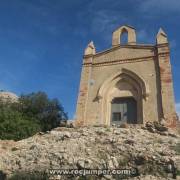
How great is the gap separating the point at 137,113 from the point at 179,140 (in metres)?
5.00

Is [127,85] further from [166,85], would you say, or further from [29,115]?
[29,115]

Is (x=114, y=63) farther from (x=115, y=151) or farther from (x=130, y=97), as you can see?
(x=115, y=151)

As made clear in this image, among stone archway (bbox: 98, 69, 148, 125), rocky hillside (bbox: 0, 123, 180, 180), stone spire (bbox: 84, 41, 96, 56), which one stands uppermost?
stone spire (bbox: 84, 41, 96, 56)

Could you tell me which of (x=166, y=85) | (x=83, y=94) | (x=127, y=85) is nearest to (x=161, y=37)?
(x=166, y=85)

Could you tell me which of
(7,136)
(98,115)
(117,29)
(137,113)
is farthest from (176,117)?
(7,136)

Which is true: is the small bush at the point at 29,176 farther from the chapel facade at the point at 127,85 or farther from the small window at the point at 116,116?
the small window at the point at 116,116

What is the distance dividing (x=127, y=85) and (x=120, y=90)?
2.07 feet

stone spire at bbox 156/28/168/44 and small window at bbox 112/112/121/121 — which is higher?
stone spire at bbox 156/28/168/44

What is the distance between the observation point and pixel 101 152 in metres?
12.2

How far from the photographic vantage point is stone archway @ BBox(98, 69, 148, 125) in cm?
1820

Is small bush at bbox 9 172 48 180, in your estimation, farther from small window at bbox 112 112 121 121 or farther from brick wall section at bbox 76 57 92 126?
small window at bbox 112 112 121 121

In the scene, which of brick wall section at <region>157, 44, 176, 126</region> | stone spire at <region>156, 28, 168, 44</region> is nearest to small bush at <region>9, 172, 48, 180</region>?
brick wall section at <region>157, 44, 176, 126</region>

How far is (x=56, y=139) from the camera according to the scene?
47.2 feet

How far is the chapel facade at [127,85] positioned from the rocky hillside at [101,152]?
2.90 meters
